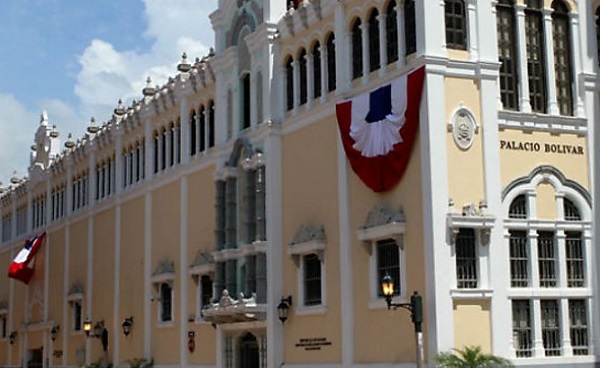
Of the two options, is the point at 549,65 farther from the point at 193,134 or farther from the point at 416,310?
the point at 193,134

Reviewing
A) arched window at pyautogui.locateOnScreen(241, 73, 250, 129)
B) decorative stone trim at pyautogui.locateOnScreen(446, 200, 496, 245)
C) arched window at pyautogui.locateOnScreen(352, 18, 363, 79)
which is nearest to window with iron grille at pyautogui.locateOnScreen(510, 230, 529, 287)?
decorative stone trim at pyautogui.locateOnScreen(446, 200, 496, 245)

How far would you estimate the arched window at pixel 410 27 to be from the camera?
2894cm

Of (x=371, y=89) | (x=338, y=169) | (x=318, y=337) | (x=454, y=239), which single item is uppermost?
(x=371, y=89)

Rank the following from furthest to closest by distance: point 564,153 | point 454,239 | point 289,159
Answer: point 289,159 < point 564,153 < point 454,239

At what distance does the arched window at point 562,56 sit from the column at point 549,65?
0.78 ft

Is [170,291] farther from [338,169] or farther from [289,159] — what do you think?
[338,169]

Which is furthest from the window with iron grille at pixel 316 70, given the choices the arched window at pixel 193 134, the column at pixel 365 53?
the arched window at pixel 193 134

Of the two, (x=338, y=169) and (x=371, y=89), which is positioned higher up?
(x=371, y=89)

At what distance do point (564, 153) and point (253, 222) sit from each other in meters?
11.8

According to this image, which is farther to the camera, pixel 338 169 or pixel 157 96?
pixel 157 96

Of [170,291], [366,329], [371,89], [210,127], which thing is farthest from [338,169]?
[170,291]

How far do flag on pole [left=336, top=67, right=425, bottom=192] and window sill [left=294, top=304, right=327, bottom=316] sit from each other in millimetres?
4526

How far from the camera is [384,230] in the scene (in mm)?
28875

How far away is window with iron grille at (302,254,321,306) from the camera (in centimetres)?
3300
